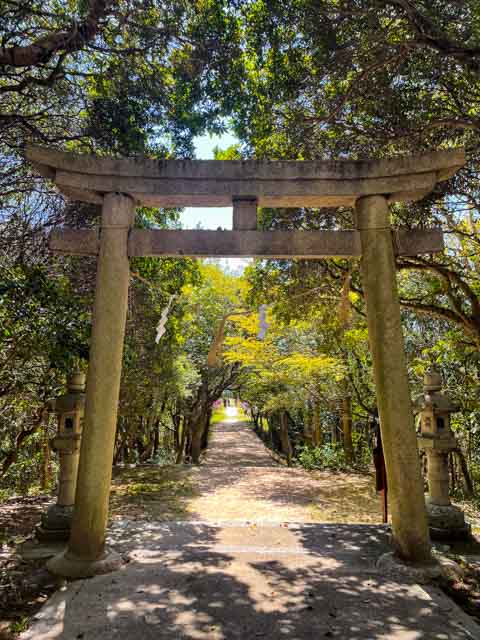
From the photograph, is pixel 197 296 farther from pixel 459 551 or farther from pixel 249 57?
pixel 459 551

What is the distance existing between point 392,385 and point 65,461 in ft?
13.8

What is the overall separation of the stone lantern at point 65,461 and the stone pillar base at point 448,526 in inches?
182

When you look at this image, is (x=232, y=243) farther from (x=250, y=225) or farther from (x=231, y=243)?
(x=250, y=225)

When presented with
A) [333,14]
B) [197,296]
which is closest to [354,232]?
[333,14]

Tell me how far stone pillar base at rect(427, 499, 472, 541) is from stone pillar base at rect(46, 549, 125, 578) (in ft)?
12.6

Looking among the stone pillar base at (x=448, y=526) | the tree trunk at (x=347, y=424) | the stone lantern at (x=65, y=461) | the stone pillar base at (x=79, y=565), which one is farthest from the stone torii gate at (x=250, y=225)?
the tree trunk at (x=347, y=424)

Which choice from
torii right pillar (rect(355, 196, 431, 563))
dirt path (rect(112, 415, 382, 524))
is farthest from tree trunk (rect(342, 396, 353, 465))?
torii right pillar (rect(355, 196, 431, 563))

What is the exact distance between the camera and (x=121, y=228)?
483 centimetres

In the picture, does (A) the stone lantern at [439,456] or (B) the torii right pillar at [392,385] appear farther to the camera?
(A) the stone lantern at [439,456]

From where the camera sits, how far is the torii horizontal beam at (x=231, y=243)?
4855mm

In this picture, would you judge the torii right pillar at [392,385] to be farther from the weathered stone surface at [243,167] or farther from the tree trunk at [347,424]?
the tree trunk at [347,424]

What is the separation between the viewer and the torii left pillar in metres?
4.30

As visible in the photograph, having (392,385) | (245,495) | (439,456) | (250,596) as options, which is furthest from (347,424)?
(250,596)

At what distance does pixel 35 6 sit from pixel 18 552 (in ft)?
22.2
